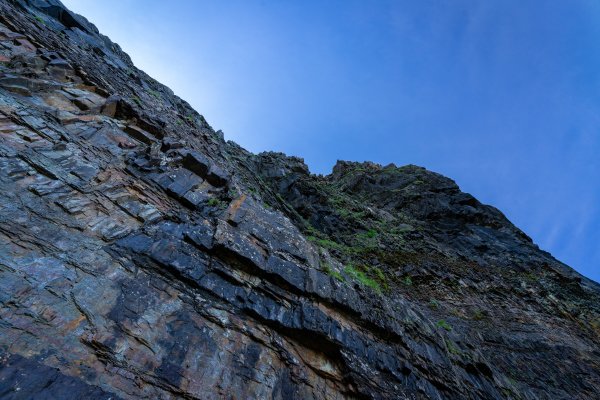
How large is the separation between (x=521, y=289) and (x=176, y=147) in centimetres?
1989

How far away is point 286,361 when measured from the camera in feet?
22.6

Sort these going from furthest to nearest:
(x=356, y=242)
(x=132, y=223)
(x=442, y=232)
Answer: (x=442, y=232), (x=356, y=242), (x=132, y=223)

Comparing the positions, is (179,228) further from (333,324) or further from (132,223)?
(333,324)

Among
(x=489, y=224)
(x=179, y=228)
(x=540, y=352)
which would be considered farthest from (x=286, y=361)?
(x=489, y=224)

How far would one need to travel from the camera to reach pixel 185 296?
6.83 m

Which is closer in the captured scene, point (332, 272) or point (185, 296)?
point (185, 296)

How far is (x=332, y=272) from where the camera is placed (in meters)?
9.91

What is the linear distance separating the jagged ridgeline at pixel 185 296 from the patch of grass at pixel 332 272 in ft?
0.25

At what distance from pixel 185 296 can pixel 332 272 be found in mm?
4800

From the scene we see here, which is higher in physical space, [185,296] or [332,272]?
[332,272]

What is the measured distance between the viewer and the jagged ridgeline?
5.26 m

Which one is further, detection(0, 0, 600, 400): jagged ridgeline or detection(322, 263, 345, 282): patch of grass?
detection(322, 263, 345, 282): patch of grass

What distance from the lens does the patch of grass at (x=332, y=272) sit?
32.2 feet

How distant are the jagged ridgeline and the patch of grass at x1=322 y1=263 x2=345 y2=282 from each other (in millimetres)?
78
